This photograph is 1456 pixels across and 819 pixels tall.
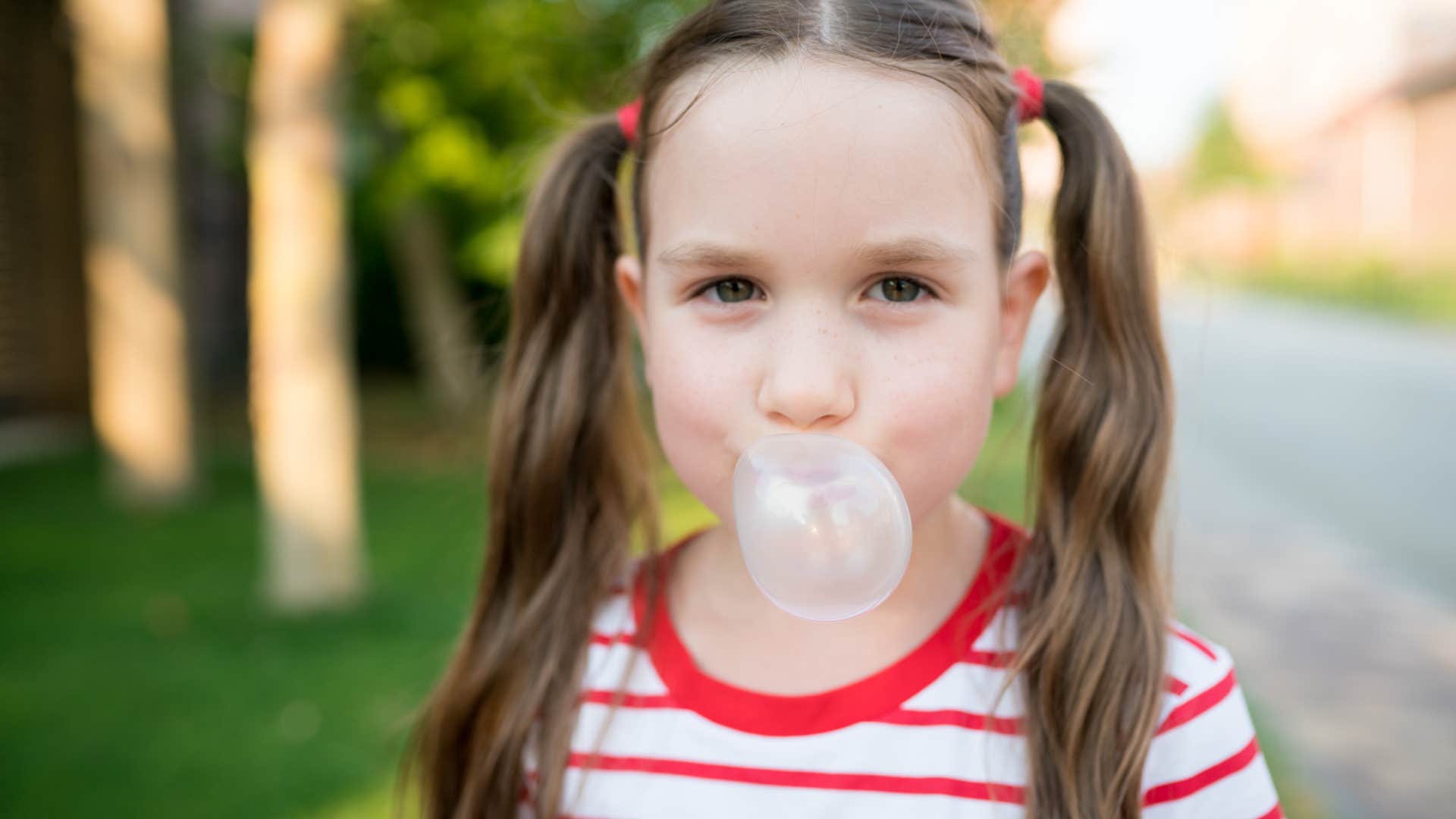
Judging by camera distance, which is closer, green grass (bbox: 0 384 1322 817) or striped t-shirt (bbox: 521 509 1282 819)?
striped t-shirt (bbox: 521 509 1282 819)

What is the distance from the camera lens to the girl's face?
1.15m

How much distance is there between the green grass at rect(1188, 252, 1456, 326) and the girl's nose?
53.6 feet

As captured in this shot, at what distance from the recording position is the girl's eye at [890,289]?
3.92 feet

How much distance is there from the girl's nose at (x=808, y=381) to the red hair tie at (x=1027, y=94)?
1.39 ft

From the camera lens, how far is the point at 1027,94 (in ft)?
4.58

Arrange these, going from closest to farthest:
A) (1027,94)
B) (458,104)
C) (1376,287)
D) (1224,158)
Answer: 1. (1027,94)
2. (458,104)
3. (1376,287)
4. (1224,158)

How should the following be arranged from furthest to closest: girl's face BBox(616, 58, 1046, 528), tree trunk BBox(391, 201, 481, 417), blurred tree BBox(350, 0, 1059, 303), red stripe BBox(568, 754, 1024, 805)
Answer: tree trunk BBox(391, 201, 481, 417) → blurred tree BBox(350, 0, 1059, 303) → red stripe BBox(568, 754, 1024, 805) → girl's face BBox(616, 58, 1046, 528)

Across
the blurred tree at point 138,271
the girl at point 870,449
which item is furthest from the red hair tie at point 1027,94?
the blurred tree at point 138,271

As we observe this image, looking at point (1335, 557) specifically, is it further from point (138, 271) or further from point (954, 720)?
point (138, 271)

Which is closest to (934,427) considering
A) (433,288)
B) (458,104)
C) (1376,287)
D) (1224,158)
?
(458,104)

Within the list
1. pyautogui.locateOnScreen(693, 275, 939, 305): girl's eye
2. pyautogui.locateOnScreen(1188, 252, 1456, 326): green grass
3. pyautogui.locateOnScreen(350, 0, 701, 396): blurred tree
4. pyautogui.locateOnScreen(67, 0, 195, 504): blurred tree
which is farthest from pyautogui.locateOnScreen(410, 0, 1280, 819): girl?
pyautogui.locateOnScreen(1188, 252, 1456, 326): green grass

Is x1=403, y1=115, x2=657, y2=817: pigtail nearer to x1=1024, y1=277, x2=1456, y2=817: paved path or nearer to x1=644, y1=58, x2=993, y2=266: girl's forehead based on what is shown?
x1=644, y1=58, x2=993, y2=266: girl's forehead

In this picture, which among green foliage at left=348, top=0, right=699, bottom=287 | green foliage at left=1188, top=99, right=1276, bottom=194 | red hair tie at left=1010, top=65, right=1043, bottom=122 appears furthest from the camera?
green foliage at left=1188, top=99, right=1276, bottom=194

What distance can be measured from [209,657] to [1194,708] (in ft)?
11.7
